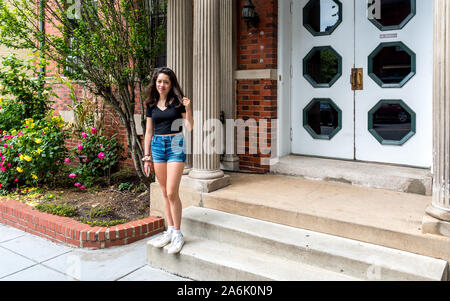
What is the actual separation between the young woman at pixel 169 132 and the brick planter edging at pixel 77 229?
0.86 meters

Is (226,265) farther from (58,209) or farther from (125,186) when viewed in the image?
(125,186)

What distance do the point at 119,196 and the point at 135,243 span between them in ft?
4.81

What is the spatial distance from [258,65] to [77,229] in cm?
329

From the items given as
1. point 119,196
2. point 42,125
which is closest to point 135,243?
point 119,196

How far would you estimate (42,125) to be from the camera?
6.51 m

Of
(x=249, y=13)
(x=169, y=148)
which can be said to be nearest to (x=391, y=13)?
(x=249, y=13)

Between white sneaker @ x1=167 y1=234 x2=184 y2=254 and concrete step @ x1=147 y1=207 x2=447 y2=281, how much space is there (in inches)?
2.3

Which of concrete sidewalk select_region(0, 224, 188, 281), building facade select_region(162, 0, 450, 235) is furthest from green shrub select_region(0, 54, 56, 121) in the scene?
building facade select_region(162, 0, 450, 235)

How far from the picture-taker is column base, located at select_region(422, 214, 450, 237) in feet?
10.2

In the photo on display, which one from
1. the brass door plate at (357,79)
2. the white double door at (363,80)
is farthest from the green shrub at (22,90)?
the brass door plate at (357,79)

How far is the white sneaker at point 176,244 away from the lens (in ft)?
12.2

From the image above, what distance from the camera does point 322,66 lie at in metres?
5.51

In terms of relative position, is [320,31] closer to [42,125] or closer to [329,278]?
[329,278]

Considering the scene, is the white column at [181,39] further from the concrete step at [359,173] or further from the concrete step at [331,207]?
the concrete step at [359,173]
